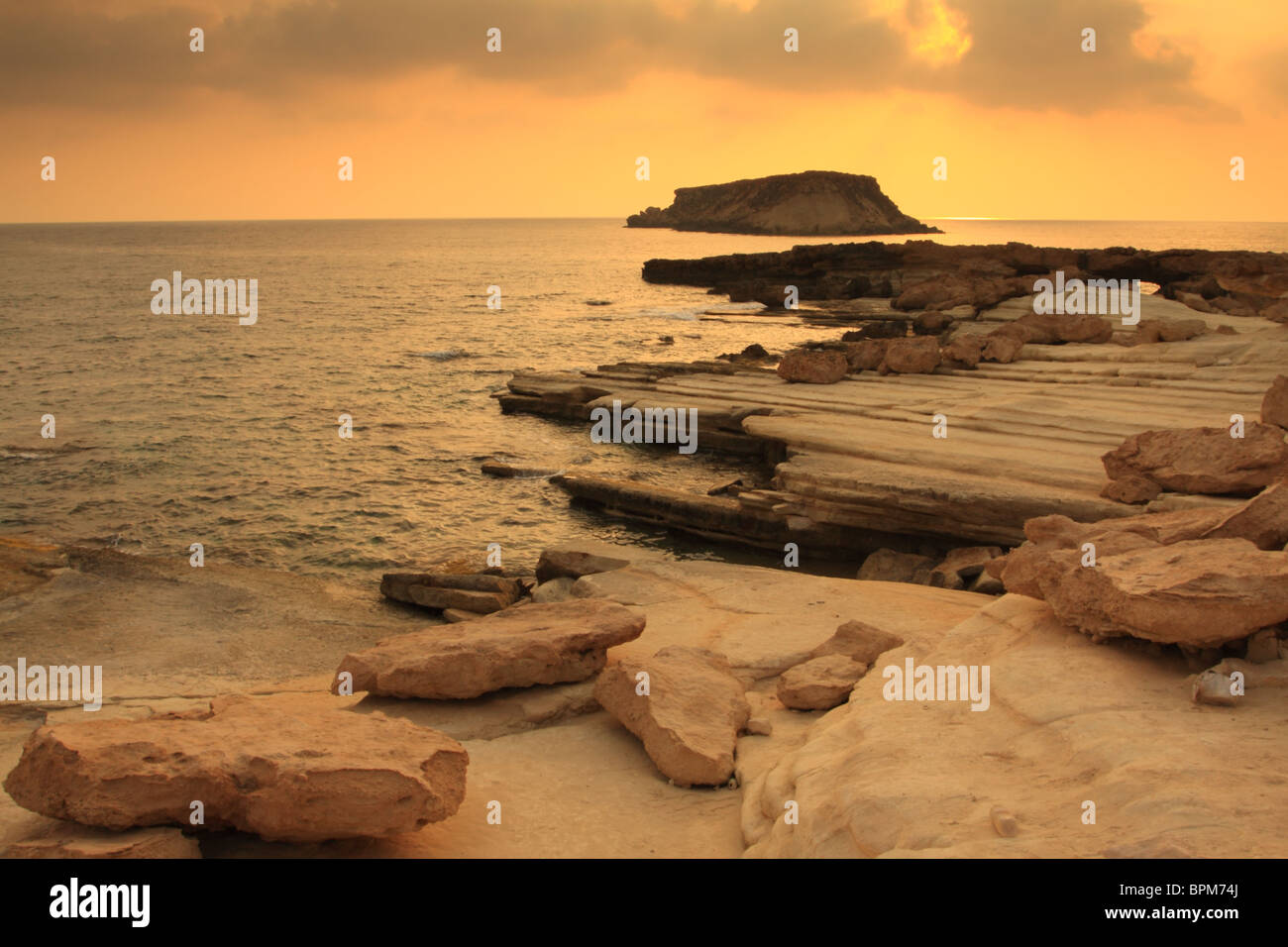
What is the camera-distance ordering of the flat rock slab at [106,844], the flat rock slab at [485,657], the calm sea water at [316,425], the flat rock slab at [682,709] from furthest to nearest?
the calm sea water at [316,425], the flat rock slab at [485,657], the flat rock slab at [682,709], the flat rock slab at [106,844]

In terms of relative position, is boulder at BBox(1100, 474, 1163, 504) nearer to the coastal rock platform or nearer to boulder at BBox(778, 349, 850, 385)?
the coastal rock platform

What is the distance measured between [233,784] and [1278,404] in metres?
13.0

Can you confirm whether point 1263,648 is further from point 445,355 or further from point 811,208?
point 811,208

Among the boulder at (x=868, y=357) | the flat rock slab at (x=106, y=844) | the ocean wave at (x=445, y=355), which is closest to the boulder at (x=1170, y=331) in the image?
the boulder at (x=868, y=357)

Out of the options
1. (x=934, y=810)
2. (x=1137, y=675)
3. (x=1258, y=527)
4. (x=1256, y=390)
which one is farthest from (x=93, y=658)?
(x=1256, y=390)

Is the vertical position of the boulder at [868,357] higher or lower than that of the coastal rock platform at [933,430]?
higher

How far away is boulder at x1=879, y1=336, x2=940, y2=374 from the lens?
846 inches

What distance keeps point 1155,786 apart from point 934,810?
92cm

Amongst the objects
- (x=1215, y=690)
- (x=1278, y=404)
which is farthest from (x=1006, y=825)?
(x=1278, y=404)

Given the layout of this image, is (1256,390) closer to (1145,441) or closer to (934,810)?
(1145,441)

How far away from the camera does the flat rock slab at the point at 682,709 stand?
5.85 m

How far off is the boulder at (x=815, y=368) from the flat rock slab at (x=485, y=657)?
1421 cm

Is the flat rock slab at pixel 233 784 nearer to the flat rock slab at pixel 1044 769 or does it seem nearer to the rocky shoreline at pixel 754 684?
the rocky shoreline at pixel 754 684

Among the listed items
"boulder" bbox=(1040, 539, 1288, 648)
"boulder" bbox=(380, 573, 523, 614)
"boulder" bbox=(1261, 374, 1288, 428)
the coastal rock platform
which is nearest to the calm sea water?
the coastal rock platform
